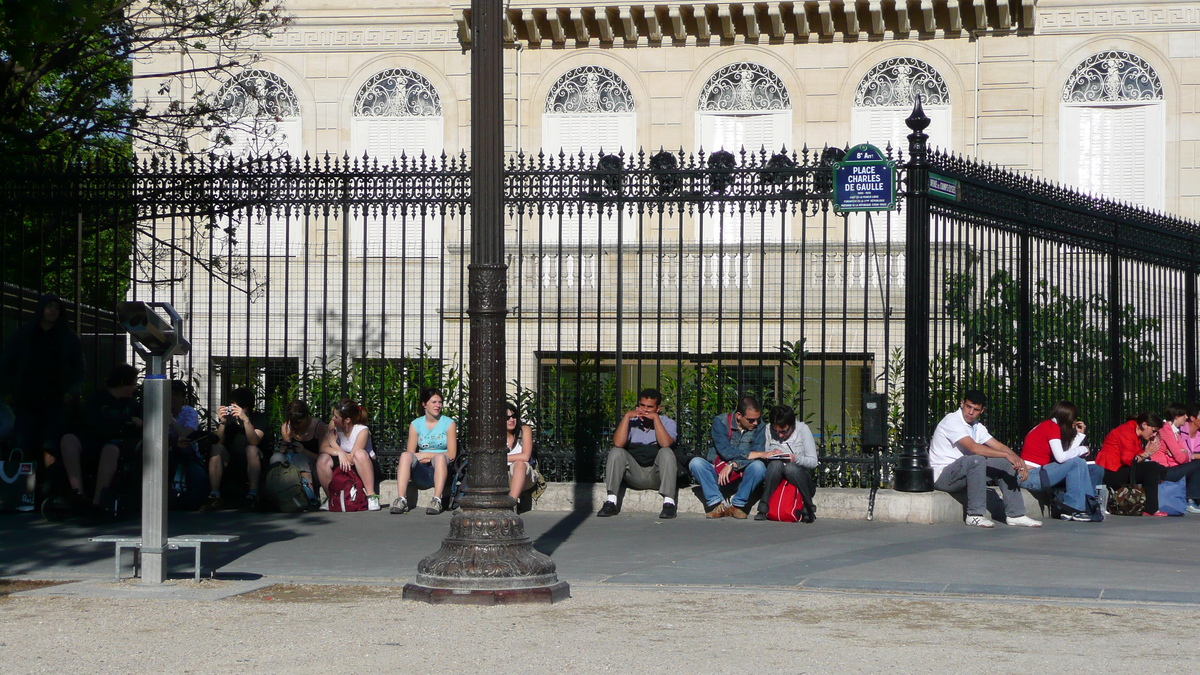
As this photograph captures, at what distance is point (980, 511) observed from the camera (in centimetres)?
1254

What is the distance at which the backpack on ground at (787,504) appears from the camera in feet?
41.7

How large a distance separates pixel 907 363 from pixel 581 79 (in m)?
12.0

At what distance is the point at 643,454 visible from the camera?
13227 mm

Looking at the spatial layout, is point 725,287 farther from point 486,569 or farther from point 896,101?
point 486,569

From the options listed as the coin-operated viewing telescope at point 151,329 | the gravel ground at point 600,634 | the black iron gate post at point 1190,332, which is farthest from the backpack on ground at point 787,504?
the black iron gate post at point 1190,332

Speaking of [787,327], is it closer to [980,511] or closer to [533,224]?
[533,224]

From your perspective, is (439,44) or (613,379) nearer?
(613,379)

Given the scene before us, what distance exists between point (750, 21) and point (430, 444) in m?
11.7

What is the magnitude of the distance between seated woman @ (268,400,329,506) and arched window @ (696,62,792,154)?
1117 centimetres

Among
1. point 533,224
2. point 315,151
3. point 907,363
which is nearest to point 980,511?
point 907,363

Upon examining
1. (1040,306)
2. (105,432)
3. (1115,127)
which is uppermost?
(1115,127)

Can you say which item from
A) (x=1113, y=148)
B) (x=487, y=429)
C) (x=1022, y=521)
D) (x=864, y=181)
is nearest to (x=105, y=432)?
(x=487, y=429)

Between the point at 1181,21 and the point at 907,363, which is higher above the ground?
the point at 1181,21

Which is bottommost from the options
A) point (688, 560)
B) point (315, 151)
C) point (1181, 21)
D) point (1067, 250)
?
point (688, 560)
